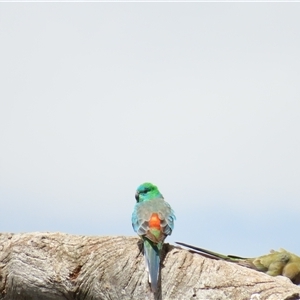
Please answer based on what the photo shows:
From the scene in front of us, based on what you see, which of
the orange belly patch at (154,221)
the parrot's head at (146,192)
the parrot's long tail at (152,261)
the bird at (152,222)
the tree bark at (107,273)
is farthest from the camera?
the parrot's head at (146,192)

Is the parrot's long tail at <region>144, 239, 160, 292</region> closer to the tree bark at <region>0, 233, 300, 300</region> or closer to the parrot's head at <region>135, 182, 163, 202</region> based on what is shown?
the tree bark at <region>0, 233, 300, 300</region>

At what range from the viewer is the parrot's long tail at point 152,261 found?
561 centimetres

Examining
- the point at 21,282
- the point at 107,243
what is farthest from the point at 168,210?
the point at 21,282

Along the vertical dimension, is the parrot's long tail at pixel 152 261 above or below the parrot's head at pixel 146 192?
below

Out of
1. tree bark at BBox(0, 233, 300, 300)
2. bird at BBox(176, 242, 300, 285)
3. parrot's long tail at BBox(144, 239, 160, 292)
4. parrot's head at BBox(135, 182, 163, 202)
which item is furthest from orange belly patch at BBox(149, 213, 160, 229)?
bird at BBox(176, 242, 300, 285)

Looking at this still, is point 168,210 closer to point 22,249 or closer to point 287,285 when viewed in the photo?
point 22,249

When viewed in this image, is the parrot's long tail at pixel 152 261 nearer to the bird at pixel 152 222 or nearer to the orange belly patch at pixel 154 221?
the bird at pixel 152 222

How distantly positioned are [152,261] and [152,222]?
98cm

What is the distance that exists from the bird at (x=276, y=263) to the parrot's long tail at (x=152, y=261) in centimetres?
198

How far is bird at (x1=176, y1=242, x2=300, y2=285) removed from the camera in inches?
311

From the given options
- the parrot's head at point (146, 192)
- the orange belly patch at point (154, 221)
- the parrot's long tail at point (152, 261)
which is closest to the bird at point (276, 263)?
the parrot's head at point (146, 192)

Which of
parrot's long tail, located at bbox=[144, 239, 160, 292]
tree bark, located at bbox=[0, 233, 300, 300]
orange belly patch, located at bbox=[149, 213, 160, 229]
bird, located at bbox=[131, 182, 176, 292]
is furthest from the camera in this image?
orange belly patch, located at bbox=[149, 213, 160, 229]

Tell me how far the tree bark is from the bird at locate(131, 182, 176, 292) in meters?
0.07

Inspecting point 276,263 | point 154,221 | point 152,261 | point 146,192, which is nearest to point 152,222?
point 154,221
